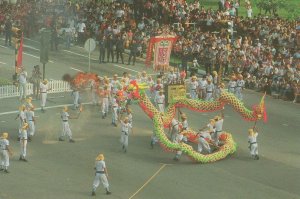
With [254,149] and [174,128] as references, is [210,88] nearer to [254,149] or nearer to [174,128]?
[174,128]

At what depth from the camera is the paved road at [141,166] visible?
33.9 meters

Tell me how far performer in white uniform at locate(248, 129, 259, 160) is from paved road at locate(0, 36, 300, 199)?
0.50 metres

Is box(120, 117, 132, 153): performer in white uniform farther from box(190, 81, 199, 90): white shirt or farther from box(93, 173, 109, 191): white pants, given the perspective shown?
box(190, 81, 199, 90): white shirt

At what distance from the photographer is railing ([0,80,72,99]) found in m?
48.9

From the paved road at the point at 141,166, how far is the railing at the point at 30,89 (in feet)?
6.94

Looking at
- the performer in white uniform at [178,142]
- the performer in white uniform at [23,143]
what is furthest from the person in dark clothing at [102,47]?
the performer in white uniform at [23,143]

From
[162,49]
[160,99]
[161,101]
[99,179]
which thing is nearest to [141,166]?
[99,179]

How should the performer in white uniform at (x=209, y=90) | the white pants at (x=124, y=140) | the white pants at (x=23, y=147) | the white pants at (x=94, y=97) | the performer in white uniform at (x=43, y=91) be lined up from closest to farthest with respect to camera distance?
the white pants at (x=23, y=147) → the white pants at (x=124, y=140) → the performer in white uniform at (x=43, y=91) → the white pants at (x=94, y=97) → the performer in white uniform at (x=209, y=90)

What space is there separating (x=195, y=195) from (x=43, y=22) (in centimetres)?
3358

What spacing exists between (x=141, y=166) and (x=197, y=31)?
24.0 meters

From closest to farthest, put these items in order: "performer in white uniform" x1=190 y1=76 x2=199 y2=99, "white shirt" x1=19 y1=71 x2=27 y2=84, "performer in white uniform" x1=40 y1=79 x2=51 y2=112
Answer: "performer in white uniform" x1=40 y1=79 x2=51 y2=112, "white shirt" x1=19 y1=71 x2=27 y2=84, "performer in white uniform" x1=190 y1=76 x2=199 y2=99

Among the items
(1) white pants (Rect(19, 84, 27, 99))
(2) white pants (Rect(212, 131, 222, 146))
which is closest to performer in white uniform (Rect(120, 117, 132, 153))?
(2) white pants (Rect(212, 131, 222, 146))

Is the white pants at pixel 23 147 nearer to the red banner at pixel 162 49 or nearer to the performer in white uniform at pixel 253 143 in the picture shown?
the performer in white uniform at pixel 253 143

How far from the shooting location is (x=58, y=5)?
66.0 m
